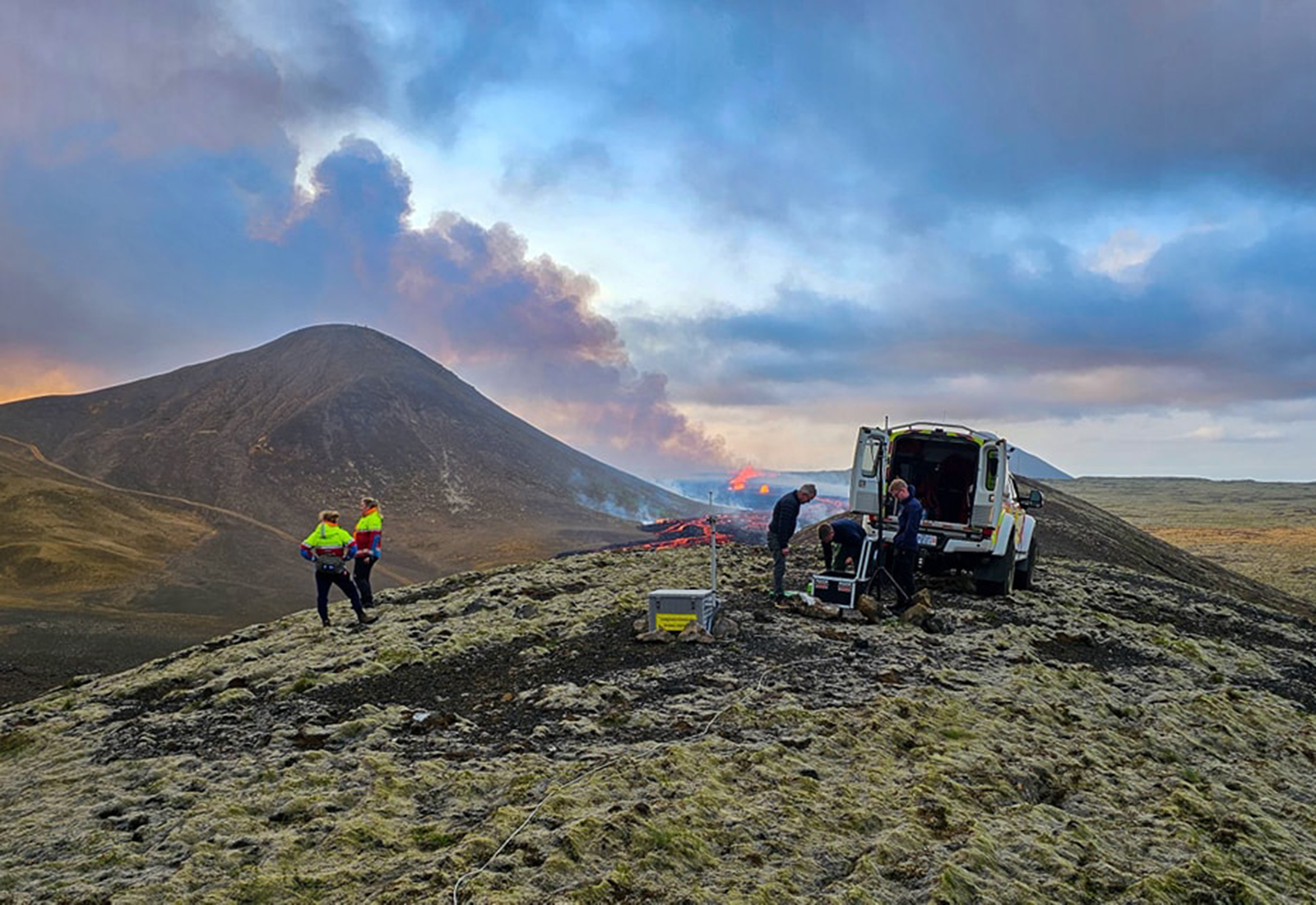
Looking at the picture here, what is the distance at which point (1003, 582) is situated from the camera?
16.3 m

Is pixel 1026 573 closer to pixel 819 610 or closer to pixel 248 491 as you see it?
pixel 819 610

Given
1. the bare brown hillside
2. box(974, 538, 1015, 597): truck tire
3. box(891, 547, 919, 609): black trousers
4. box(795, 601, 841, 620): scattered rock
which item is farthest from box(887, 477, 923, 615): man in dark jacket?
the bare brown hillside

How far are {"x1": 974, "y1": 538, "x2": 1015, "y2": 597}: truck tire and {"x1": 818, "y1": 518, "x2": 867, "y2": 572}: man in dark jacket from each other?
2.86 m

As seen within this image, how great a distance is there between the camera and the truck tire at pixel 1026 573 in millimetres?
18188

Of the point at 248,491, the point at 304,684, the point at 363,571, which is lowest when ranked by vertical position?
the point at 304,684

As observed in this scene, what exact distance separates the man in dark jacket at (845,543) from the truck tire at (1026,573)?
483 centimetres

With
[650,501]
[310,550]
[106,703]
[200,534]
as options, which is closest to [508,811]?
[106,703]

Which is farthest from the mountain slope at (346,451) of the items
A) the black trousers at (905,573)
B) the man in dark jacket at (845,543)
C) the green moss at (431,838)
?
the green moss at (431,838)

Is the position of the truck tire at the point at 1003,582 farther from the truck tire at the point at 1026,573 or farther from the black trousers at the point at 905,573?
the black trousers at the point at 905,573

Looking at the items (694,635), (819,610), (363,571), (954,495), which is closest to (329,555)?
(363,571)

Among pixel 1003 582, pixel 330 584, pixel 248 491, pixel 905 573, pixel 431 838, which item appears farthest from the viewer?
pixel 248 491

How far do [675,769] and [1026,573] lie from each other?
14076mm

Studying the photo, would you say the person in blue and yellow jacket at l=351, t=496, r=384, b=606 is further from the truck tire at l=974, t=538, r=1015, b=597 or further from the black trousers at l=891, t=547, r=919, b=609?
the truck tire at l=974, t=538, r=1015, b=597

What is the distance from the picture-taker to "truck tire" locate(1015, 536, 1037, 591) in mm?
18188
